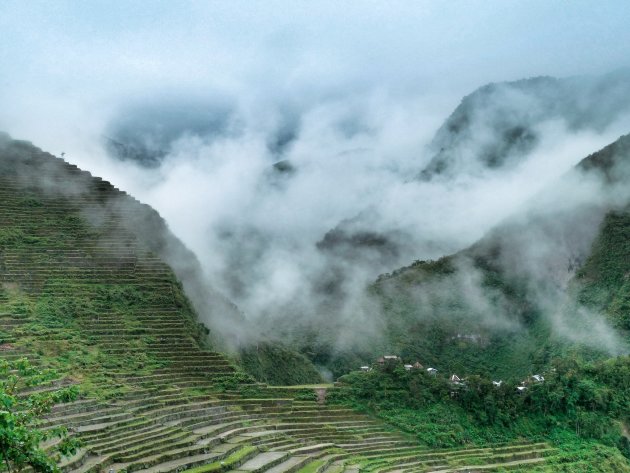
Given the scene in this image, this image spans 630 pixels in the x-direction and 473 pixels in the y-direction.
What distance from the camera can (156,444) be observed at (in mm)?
16641

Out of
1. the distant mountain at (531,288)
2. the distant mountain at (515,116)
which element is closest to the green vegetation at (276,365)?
the distant mountain at (531,288)

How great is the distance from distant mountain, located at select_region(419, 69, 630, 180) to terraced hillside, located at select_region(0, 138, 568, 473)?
3349 inches

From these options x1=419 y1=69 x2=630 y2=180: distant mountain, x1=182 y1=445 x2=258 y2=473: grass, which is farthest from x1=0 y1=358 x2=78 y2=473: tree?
x1=419 y1=69 x2=630 y2=180: distant mountain

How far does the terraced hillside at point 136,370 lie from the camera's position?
17.6 metres

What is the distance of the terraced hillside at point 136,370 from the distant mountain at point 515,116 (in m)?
85.1

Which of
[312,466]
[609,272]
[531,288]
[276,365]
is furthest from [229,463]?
[531,288]

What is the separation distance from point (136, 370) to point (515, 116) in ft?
364

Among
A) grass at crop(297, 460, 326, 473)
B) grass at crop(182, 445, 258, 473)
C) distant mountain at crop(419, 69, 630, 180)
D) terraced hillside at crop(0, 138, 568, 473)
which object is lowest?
grass at crop(297, 460, 326, 473)

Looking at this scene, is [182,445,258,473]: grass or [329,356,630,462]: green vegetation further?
[329,356,630,462]: green vegetation

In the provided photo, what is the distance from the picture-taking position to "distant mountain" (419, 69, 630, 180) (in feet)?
373

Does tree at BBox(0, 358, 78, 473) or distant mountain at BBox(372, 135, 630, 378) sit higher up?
distant mountain at BBox(372, 135, 630, 378)

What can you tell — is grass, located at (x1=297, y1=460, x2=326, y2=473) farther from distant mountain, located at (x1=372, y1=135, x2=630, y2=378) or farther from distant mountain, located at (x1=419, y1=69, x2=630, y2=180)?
distant mountain, located at (x1=419, y1=69, x2=630, y2=180)

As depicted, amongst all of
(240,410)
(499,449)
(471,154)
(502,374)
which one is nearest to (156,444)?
(240,410)

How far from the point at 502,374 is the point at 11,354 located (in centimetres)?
4160
